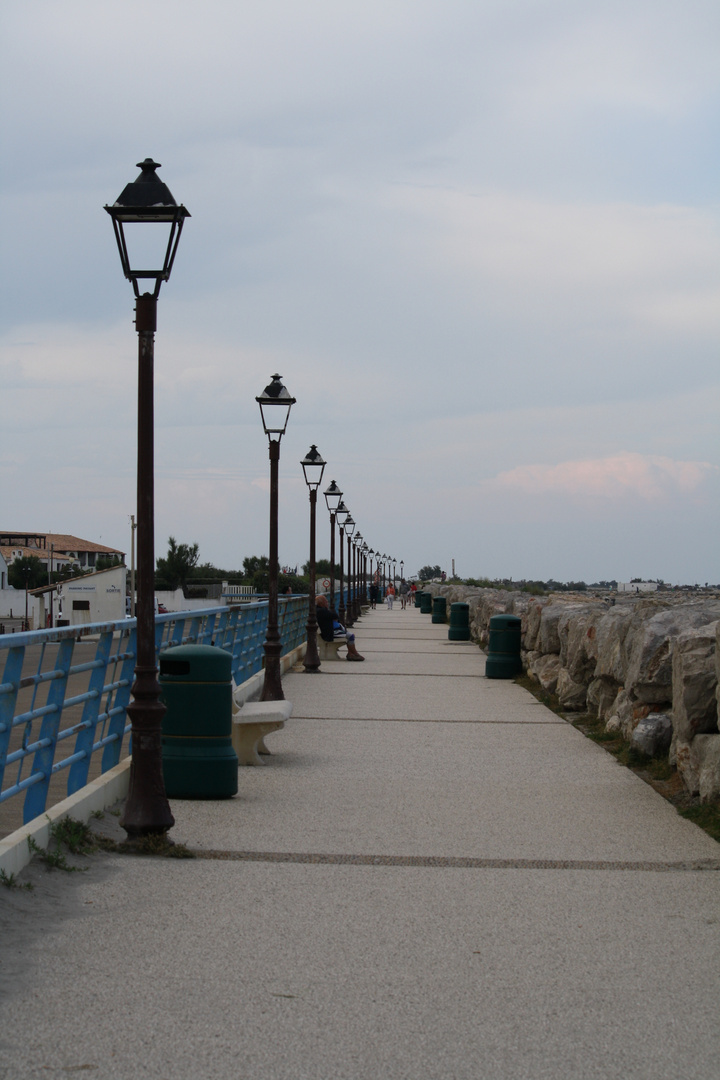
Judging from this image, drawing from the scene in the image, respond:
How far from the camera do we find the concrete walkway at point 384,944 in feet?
12.8

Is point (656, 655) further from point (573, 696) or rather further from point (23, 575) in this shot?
point (23, 575)

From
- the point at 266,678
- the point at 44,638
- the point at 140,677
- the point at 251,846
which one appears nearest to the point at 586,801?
the point at 251,846

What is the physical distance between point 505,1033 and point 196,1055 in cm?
104

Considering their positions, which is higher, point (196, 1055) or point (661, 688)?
point (661, 688)

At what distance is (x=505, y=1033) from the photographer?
161 inches

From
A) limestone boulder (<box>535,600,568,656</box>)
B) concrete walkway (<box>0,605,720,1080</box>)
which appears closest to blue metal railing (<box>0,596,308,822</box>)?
concrete walkway (<box>0,605,720,1080</box>)

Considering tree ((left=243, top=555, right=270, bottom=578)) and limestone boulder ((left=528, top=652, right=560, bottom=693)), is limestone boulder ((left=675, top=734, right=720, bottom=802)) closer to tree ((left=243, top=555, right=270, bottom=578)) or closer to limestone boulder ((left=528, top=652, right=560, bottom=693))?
limestone boulder ((left=528, top=652, right=560, bottom=693))

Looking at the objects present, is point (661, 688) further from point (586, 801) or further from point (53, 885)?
point (53, 885)

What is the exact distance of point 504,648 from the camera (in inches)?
761

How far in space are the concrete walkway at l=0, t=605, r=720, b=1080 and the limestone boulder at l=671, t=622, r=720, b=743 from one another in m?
0.60

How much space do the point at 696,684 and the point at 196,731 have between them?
3427mm

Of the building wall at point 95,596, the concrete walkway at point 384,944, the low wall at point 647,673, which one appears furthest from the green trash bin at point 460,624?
the building wall at point 95,596

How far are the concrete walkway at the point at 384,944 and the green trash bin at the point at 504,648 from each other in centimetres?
1009

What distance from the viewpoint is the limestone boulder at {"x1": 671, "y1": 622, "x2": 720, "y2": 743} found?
827 cm
